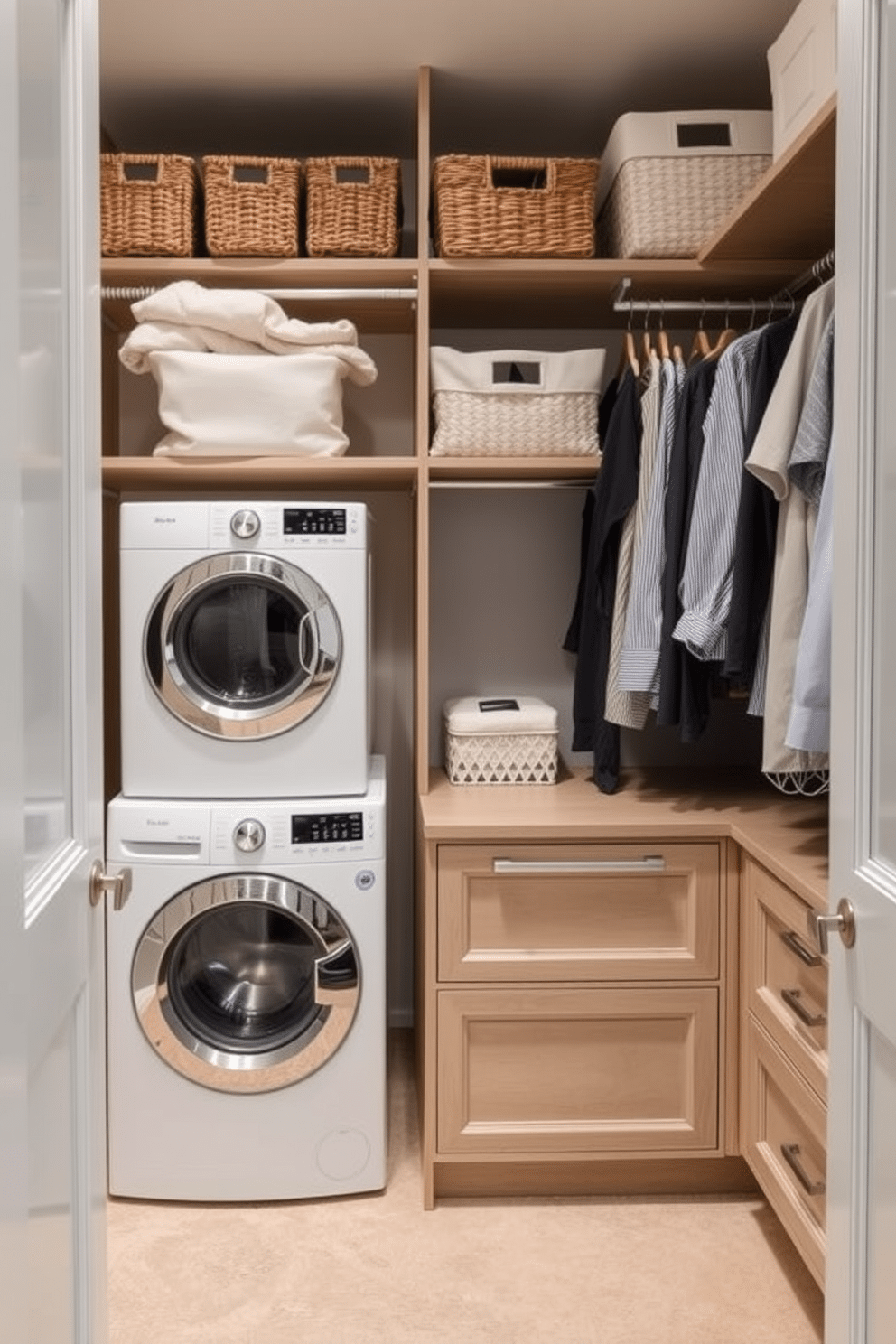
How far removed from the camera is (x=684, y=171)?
8.79ft

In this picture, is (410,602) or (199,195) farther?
(410,602)

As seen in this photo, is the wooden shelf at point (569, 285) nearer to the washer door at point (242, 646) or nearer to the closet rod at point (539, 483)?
the closet rod at point (539, 483)

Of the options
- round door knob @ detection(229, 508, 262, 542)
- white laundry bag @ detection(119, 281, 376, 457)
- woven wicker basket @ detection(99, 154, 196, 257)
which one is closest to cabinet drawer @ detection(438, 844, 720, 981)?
round door knob @ detection(229, 508, 262, 542)

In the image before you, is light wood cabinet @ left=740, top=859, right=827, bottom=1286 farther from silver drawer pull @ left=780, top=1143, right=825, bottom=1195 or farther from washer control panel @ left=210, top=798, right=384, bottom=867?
washer control panel @ left=210, top=798, right=384, bottom=867

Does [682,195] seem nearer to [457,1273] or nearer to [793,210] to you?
[793,210]

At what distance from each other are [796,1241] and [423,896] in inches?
38.0

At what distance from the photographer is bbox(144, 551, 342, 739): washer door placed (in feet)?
8.45

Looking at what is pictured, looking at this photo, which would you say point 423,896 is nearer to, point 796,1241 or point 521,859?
point 521,859

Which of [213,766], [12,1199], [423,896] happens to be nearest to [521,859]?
[423,896]

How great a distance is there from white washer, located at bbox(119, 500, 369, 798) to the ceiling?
98 centimetres

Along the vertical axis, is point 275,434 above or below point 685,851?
above

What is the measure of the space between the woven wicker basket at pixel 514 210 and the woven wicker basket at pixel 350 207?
118 mm

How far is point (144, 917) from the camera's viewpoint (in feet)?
8.32

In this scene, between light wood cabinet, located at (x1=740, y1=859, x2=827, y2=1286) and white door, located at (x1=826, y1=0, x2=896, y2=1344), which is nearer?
white door, located at (x1=826, y1=0, x2=896, y2=1344)
